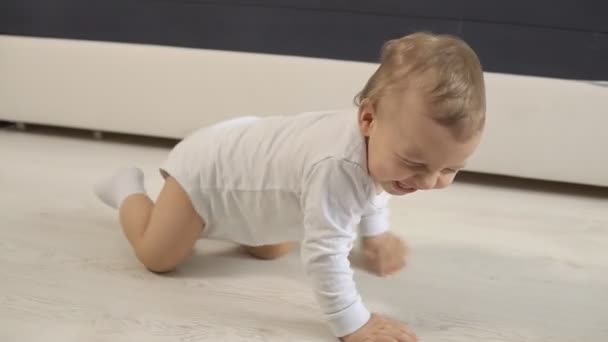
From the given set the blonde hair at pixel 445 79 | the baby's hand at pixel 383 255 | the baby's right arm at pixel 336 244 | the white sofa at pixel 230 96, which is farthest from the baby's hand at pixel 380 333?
the white sofa at pixel 230 96

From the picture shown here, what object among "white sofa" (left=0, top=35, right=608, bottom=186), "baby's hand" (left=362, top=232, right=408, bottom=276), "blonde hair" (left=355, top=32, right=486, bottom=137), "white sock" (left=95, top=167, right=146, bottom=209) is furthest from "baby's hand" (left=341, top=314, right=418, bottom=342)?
"white sofa" (left=0, top=35, right=608, bottom=186)

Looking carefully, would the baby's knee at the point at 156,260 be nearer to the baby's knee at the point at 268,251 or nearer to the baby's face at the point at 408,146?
the baby's knee at the point at 268,251

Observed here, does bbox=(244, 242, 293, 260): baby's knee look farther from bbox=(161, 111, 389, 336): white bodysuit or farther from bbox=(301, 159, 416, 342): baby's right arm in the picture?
bbox=(301, 159, 416, 342): baby's right arm

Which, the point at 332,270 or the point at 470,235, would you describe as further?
the point at 470,235

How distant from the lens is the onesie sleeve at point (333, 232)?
2.28 feet

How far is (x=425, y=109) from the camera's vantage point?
1.98 ft

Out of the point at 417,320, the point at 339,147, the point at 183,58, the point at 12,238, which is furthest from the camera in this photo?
the point at 183,58

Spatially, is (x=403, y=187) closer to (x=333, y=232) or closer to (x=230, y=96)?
(x=333, y=232)

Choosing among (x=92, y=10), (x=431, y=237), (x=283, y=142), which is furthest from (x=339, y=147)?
(x=92, y=10)

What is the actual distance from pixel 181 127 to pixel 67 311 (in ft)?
2.22

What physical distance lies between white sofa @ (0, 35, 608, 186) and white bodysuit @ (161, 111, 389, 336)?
401mm

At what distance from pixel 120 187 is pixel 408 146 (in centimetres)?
56

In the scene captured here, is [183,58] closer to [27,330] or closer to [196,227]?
[196,227]

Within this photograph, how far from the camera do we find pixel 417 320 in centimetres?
81
